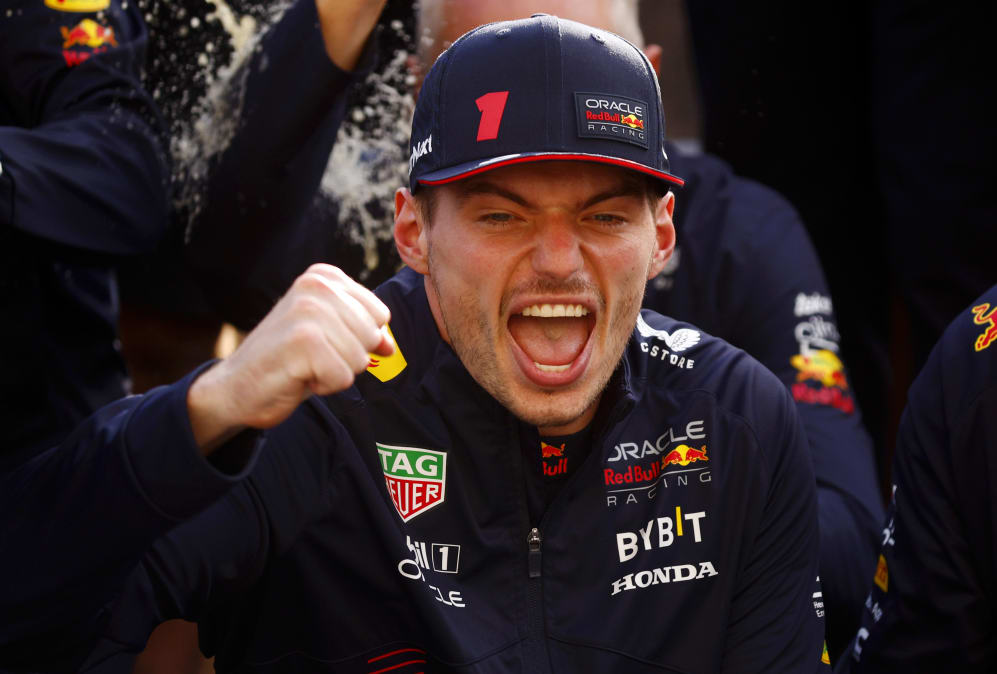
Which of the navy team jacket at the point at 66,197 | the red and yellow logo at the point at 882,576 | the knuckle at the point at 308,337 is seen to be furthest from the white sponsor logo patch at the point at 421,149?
the red and yellow logo at the point at 882,576

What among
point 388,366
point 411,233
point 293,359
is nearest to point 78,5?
point 411,233

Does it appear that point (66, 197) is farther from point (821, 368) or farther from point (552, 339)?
point (821, 368)

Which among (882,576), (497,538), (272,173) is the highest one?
(272,173)

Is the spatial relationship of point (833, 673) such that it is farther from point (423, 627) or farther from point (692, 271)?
point (692, 271)

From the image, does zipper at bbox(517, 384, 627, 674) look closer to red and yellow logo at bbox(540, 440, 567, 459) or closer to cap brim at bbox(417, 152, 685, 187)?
red and yellow logo at bbox(540, 440, 567, 459)

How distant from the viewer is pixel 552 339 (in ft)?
Result: 5.24

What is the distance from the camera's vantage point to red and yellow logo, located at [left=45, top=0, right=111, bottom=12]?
6.72ft

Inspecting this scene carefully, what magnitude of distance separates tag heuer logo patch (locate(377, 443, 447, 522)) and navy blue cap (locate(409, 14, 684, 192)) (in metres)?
0.34

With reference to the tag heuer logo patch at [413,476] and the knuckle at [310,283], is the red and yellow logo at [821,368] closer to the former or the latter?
the tag heuer logo patch at [413,476]

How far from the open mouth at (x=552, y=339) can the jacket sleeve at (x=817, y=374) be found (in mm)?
638

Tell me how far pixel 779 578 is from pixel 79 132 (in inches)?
47.8

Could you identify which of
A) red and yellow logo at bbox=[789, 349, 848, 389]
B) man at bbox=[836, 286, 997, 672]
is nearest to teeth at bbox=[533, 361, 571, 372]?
man at bbox=[836, 286, 997, 672]

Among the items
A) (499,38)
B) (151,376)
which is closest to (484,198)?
(499,38)

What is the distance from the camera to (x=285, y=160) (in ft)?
7.11
